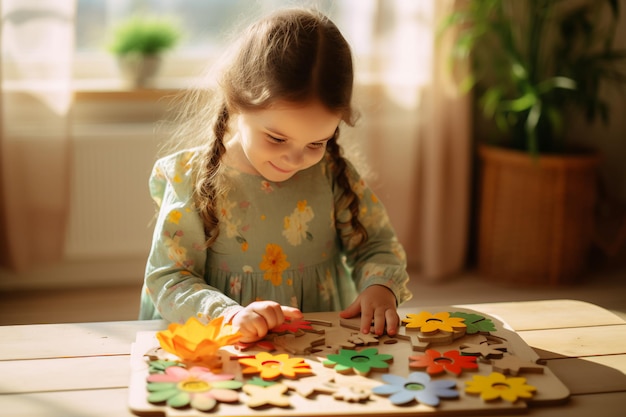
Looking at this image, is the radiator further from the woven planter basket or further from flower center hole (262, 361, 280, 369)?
flower center hole (262, 361, 280, 369)

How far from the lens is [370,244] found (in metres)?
1.61

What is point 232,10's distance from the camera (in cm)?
351

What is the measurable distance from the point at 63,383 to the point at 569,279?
8.71 feet

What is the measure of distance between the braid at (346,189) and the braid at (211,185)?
0.23 meters

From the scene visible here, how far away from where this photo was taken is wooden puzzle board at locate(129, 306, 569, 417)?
3.34ft

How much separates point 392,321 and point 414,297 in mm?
1946

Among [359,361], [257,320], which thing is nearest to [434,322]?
[359,361]

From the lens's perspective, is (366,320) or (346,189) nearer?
(366,320)

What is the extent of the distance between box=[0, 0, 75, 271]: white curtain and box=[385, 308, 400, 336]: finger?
208cm

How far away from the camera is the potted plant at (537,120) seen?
318 cm

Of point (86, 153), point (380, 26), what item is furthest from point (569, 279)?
point (86, 153)

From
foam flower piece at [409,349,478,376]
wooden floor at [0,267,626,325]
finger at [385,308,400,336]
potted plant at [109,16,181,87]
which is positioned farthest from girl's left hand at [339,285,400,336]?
potted plant at [109,16,181,87]

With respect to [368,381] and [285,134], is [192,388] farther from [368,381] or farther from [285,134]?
[285,134]

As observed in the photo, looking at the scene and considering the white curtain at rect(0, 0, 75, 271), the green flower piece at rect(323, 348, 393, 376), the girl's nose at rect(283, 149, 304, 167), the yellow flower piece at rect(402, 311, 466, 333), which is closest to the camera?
the green flower piece at rect(323, 348, 393, 376)
